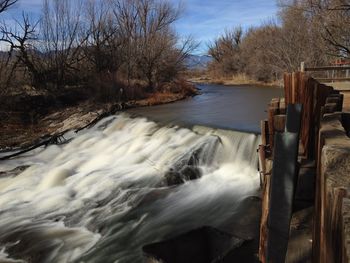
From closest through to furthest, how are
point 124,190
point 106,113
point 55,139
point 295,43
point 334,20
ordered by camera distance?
point 124,190
point 55,139
point 106,113
point 334,20
point 295,43

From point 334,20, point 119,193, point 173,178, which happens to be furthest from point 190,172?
point 334,20

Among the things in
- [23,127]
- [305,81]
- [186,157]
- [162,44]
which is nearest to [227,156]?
[186,157]

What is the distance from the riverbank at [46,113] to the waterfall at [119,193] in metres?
2.89

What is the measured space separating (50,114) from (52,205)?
11508 millimetres

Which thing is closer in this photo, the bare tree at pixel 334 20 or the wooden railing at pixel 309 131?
the wooden railing at pixel 309 131

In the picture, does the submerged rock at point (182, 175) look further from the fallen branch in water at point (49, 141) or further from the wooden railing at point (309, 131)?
the fallen branch in water at point (49, 141)

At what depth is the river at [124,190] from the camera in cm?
730

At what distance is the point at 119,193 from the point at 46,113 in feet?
38.9

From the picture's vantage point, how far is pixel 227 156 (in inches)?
423

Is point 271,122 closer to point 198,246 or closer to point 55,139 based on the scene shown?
point 198,246

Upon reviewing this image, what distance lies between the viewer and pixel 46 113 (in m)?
20.1

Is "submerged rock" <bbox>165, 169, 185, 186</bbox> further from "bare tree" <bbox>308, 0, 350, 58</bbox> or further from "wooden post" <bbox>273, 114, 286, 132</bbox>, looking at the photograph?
"bare tree" <bbox>308, 0, 350, 58</bbox>

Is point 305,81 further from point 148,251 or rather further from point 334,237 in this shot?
point 334,237

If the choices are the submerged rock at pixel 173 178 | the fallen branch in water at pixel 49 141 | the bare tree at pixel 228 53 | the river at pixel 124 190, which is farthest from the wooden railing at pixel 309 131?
the bare tree at pixel 228 53
